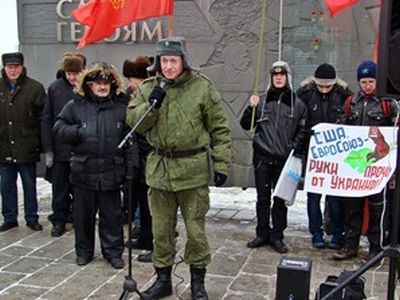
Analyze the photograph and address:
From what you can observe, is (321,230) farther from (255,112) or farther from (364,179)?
(255,112)

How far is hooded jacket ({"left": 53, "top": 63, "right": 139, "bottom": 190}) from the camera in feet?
17.7

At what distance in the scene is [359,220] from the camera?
5719mm

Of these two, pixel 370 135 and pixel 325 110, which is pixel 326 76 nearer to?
pixel 325 110

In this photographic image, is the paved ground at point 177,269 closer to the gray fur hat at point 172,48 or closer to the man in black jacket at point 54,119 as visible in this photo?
the man in black jacket at point 54,119

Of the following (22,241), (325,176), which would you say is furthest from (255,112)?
(22,241)

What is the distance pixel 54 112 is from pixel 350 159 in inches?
125

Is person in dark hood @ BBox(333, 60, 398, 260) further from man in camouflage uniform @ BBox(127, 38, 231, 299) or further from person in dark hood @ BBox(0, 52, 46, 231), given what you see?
person in dark hood @ BBox(0, 52, 46, 231)

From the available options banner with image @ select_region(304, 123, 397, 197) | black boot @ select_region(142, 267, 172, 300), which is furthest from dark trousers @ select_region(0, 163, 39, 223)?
banner with image @ select_region(304, 123, 397, 197)

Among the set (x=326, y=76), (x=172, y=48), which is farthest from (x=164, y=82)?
(x=326, y=76)

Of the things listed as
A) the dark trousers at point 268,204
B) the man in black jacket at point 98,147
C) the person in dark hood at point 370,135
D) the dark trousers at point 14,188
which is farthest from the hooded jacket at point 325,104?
the dark trousers at point 14,188

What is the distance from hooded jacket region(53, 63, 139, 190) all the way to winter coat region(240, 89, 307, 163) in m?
1.42

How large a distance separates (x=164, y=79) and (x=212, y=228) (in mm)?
2810

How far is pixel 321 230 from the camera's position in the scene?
6.18 m

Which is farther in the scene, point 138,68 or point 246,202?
point 246,202
